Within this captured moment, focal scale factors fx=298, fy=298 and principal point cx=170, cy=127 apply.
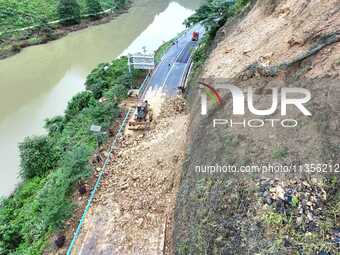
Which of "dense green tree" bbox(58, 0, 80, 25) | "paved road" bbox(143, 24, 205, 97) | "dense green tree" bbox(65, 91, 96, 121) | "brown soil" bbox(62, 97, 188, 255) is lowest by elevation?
"brown soil" bbox(62, 97, 188, 255)

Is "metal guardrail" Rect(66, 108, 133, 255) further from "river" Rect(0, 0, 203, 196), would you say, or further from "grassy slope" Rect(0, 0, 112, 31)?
"grassy slope" Rect(0, 0, 112, 31)


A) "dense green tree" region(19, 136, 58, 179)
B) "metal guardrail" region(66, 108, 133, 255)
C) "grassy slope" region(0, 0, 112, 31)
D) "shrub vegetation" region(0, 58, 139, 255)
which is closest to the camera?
"metal guardrail" region(66, 108, 133, 255)

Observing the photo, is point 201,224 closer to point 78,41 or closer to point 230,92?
point 230,92

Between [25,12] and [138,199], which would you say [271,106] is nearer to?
[138,199]

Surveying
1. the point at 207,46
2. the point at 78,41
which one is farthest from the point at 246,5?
the point at 78,41

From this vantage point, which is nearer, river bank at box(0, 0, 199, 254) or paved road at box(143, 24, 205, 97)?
river bank at box(0, 0, 199, 254)

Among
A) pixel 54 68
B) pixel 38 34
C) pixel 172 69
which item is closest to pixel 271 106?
pixel 172 69

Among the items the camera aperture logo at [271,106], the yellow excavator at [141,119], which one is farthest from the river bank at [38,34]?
the camera aperture logo at [271,106]

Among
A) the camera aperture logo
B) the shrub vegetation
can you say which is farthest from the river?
the camera aperture logo
